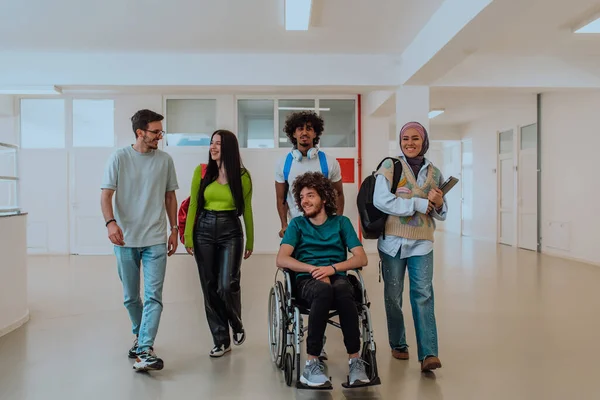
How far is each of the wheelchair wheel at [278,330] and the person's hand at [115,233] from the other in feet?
3.04

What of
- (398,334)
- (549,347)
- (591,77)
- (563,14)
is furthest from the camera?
(591,77)

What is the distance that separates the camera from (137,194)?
284 cm

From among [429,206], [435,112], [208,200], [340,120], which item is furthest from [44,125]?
[429,206]

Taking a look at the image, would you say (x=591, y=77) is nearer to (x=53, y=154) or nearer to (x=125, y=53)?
(x=125, y=53)

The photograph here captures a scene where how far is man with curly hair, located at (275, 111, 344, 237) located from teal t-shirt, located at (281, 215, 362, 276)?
0.28 meters

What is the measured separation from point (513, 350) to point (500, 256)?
A: 18.2 feet

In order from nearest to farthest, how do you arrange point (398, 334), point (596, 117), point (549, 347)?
point (398, 334) → point (549, 347) → point (596, 117)

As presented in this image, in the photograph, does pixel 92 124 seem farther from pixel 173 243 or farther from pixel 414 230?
pixel 414 230

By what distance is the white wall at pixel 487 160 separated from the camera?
10094 mm

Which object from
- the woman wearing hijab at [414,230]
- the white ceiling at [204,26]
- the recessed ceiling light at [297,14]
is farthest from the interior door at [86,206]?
the woman wearing hijab at [414,230]

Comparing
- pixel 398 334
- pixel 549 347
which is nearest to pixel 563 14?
pixel 549 347

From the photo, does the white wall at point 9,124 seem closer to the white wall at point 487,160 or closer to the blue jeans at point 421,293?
the blue jeans at point 421,293

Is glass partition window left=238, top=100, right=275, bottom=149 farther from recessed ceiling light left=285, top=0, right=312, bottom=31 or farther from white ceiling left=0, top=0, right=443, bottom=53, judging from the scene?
recessed ceiling light left=285, top=0, right=312, bottom=31

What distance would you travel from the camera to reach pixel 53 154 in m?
9.05
